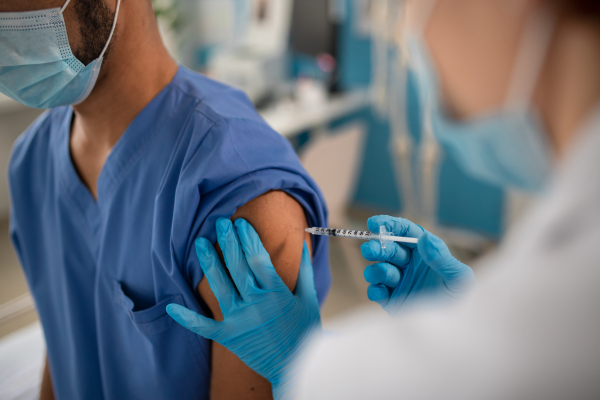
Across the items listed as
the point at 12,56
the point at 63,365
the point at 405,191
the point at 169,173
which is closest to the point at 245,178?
the point at 169,173

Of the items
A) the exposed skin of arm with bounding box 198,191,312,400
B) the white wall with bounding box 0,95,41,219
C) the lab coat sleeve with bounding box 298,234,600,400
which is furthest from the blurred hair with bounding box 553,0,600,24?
the white wall with bounding box 0,95,41,219

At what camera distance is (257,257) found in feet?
2.03

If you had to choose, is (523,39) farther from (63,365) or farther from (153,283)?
(63,365)

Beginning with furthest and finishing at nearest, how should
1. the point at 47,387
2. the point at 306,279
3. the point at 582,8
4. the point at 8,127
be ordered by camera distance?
the point at 8,127 < the point at 47,387 < the point at 306,279 < the point at 582,8

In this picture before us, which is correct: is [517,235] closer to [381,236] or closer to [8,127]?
[381,236]

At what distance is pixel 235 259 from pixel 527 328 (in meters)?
0.40

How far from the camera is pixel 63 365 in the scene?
2.89ft

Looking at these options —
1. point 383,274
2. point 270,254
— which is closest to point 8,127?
point 270,254

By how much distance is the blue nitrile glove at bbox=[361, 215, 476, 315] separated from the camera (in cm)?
63

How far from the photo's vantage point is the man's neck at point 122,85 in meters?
0.67

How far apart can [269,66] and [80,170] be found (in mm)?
2289

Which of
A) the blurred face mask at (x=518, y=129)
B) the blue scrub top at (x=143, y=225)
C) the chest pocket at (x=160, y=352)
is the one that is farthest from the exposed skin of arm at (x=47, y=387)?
the blurred face mask at (x=518, y=129)

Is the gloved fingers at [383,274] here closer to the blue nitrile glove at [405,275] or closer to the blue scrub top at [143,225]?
the blue nitrile glove at [405,275]

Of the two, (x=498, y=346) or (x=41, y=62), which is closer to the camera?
(x=498, y=346)
